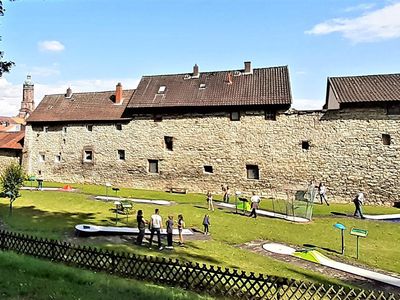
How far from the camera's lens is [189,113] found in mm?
32750

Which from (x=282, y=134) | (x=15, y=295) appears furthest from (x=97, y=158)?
(x=15, y=295)

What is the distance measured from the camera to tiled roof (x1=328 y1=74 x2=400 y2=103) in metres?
27.2

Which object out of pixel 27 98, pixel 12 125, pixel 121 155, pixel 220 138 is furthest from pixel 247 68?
pixel 27 98

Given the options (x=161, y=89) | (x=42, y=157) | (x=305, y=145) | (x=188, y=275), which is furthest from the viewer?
(x=42, y=157)

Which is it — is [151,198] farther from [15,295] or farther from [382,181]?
[15,295]

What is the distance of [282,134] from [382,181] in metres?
8.16

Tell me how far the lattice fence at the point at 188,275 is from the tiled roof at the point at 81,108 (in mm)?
24275

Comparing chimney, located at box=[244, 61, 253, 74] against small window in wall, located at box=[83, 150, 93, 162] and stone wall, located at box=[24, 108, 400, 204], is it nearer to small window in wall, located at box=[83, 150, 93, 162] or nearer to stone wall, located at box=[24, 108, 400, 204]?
stone wall, located at box=[24, 108, 400, 204]

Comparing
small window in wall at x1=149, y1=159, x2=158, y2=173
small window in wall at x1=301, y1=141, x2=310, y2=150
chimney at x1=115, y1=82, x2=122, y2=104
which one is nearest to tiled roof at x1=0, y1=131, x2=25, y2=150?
chimney at x1=115, y1=82, x2=122, y2=104

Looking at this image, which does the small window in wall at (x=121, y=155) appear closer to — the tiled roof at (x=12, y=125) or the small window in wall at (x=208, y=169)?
the small window in wall at (x=208, y=169)

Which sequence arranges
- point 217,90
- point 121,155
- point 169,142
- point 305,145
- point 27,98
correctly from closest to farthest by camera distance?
1. point 305,145
2. point 217,90
3. point 169,142
4. point 121,155
5. point 27,98

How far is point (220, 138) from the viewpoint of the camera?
31.5m

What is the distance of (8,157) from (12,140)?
6.98ft

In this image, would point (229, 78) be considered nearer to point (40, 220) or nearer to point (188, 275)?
point (40, 220)
